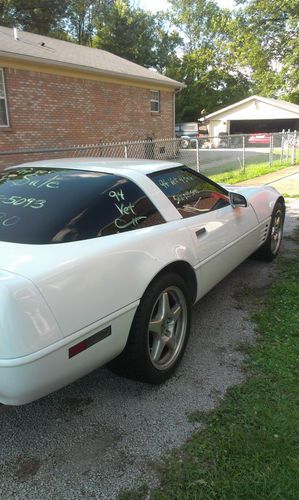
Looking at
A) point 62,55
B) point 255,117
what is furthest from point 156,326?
point 255,117

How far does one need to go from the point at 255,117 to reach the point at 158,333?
142ft

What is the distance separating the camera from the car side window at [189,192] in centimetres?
319

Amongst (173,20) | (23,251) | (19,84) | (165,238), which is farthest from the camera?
(173,20)

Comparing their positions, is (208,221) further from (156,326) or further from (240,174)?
(240,174)

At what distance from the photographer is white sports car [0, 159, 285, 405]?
6.16 ft

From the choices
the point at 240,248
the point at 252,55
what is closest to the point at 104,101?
the point at 240,248

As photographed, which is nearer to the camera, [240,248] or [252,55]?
[240,248]

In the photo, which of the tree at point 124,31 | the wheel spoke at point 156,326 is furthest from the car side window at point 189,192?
the tree at point 124,31

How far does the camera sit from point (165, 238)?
2791 millimetres

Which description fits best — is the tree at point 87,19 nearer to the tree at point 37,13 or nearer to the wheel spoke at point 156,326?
the tree at point 37,13

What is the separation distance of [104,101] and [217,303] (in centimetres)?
1449

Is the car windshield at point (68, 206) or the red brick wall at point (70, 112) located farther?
the red brick wall at point (70, 112)

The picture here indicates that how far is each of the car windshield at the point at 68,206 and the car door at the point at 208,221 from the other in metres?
0.42

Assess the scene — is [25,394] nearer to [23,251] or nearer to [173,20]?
[23,251]
